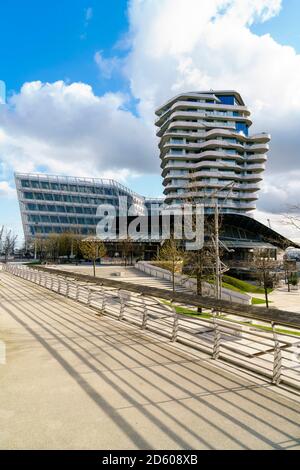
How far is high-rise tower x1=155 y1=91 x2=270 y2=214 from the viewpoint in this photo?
91500mm

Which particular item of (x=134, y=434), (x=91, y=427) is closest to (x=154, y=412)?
(x=134, y=434)

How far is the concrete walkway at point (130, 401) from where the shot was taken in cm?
377

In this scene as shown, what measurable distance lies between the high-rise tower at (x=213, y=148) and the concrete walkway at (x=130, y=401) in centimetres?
8280

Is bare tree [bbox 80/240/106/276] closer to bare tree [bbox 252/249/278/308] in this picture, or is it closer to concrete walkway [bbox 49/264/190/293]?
concrete walkway [bbox 49/264/190/293]

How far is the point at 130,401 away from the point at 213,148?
95.1m

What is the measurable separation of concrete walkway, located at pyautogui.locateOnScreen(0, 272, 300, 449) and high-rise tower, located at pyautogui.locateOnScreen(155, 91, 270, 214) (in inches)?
3260

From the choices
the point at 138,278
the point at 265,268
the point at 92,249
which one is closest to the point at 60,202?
the point at 92,249

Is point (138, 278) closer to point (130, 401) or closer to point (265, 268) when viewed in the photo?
point (265, 268)

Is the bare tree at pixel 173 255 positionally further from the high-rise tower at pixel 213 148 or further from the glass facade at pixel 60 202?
the glass facade at pixel 60 202

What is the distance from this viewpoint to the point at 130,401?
473 centimetres

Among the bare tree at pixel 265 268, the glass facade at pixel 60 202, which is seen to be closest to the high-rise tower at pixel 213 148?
the glass facade at pixel 60 202

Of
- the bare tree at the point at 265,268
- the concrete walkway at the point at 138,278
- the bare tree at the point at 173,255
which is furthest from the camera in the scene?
the concrete walkway at the point at 138,278

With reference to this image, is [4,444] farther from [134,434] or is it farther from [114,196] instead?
[114,196]

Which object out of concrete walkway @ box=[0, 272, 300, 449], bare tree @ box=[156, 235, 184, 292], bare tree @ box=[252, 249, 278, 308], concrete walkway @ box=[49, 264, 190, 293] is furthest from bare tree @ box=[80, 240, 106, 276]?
concrete walkway @ box=[0, 272, 300, 449]
